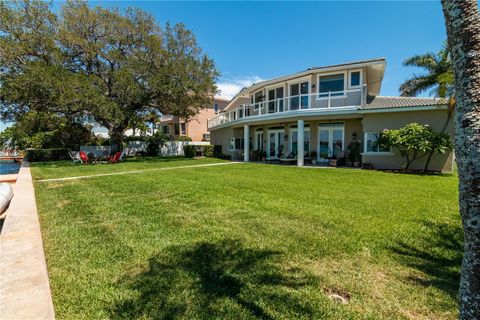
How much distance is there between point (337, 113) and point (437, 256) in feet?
44.6

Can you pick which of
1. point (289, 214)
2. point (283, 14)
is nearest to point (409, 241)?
point (289, 214)

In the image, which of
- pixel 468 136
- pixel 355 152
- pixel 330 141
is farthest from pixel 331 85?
pixel 468 136

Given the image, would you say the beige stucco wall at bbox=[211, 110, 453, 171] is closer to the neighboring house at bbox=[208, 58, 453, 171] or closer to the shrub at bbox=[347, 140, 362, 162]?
the neighboring house at bbox=[208, 58, 453, 171]

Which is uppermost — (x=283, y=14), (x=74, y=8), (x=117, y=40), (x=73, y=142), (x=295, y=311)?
(x=74, y=8)

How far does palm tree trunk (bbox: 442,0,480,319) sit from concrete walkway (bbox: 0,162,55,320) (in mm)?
3418

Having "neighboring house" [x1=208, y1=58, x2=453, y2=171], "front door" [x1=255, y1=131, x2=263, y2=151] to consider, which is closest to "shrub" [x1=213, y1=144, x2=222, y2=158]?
"front door" [x1=255, y1=131, x2=263, y2=151]

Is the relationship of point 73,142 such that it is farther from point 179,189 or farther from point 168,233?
point 168,233

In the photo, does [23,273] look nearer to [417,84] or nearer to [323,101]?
[323,101]

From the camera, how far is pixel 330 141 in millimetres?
18969

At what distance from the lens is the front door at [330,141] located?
18562mm

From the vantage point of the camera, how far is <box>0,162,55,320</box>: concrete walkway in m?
2.65

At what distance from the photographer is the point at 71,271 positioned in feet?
11.8

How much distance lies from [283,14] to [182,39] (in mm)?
11934

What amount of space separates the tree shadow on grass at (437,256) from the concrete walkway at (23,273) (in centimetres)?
432
